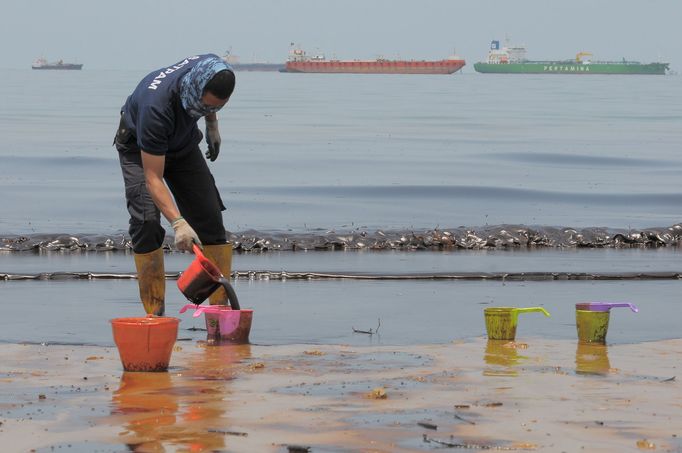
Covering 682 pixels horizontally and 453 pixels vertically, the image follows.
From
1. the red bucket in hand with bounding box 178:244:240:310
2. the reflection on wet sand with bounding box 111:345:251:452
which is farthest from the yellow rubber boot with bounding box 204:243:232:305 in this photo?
the reflection on wet sand with bounding box 111:345:251:452

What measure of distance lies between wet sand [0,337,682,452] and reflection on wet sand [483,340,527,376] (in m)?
0.01

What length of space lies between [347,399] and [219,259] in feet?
7.10

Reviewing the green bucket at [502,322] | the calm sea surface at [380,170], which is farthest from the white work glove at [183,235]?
the calm sea surface at [380,170]

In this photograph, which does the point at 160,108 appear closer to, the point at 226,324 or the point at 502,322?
the point at 226,324

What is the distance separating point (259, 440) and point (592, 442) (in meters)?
1.23

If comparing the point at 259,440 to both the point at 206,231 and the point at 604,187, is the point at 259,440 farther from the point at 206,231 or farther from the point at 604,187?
the point at 604,187

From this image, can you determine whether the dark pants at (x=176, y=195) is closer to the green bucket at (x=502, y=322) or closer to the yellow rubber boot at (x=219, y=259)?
the yellow rubber boot at (x=219, y=259)

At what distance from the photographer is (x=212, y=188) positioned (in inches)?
290

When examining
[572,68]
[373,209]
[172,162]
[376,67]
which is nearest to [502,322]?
[172,162]

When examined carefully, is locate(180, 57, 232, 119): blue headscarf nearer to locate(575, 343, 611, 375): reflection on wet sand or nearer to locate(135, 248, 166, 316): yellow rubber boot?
locate(135, 248, 166, 316): yellow rubber boot

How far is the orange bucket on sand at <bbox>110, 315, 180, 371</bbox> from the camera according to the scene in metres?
6.11

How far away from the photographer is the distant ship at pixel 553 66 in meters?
168

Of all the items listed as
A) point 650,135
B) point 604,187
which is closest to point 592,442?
point 604,187

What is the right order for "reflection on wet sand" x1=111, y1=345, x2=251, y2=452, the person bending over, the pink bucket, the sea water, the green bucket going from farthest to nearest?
the sea water → the green bucket → the pink bucket → the person bending over → "reflection on wet sand" x1=111, y1=345, x2=251, y2=452
